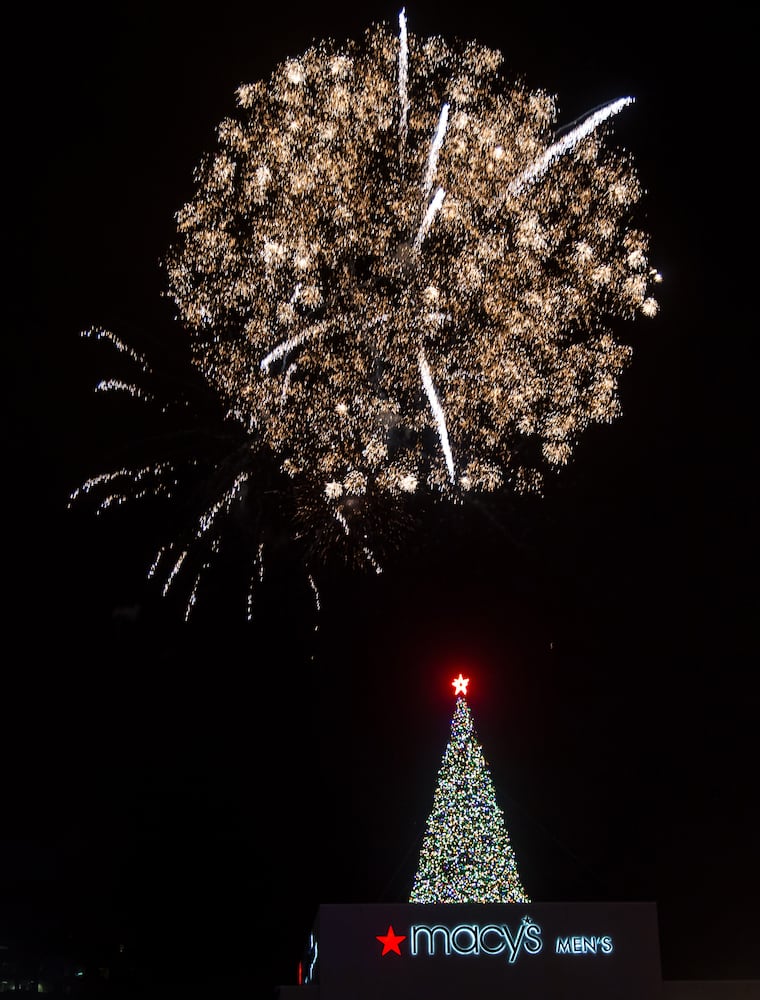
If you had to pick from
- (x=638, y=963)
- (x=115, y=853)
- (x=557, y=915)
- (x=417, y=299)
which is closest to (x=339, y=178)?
(x=417, y=299)

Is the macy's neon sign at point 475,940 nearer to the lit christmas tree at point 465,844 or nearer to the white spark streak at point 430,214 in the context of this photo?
the lit christmas tree at point 465,844

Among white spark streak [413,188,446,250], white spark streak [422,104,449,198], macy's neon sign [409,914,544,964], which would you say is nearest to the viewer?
white spark streak [422,104,449,198]

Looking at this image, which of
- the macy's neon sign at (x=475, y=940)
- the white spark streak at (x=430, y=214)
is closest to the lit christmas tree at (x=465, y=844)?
the macy's neon sign at (x=475, y=940)

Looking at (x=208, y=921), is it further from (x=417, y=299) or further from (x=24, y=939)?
(x=417, y=299)

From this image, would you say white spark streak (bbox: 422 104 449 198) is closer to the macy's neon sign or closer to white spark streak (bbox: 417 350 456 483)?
white spark streak (bbox: 417 350 456 483)

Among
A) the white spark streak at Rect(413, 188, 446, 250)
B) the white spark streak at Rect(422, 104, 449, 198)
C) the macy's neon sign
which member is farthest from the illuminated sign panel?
the white spark streak at Rect(422, 104, 449, 198)

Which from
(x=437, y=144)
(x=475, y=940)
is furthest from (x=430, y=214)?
(x=475, y=940)
